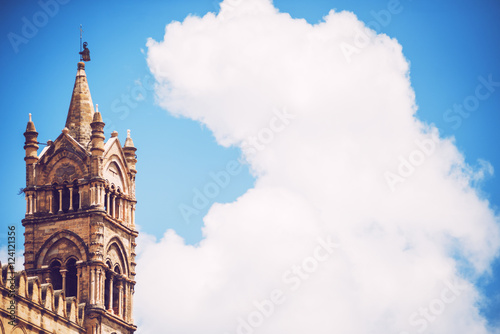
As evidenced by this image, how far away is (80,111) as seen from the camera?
9381 centimetres

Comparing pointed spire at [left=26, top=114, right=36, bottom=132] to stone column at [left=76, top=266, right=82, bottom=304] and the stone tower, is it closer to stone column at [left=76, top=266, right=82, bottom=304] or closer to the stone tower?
the stone tower

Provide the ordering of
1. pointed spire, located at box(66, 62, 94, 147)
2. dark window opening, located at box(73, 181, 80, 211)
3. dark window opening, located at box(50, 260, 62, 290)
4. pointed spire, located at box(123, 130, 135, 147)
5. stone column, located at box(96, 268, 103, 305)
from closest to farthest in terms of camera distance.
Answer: stone column, located at box(96, 268, 103, 305), dark window opening, located at box(50, 260, 62, 290), dark window opening, located at box(73, 181, 80, 211), pointed spire, located at box(66, 62, 94, 147), pointed spire, located at box(123, 130, 135, 147)

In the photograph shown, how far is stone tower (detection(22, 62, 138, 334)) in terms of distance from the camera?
88.4 meters

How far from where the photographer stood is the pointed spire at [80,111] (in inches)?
3659

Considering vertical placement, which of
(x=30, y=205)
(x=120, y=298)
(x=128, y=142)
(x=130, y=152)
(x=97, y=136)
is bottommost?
(x=120, y=298)

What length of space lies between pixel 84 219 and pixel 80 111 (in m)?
9.13

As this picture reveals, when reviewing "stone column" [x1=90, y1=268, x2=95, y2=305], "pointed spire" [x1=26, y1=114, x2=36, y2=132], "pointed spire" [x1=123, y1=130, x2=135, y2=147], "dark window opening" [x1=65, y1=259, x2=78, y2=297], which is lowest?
"stone column" [x1=90, y1=268, x2=95, y2=305]

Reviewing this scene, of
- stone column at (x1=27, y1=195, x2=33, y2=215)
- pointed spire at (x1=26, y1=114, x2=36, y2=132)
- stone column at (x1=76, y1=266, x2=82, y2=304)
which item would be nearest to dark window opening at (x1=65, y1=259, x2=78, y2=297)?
stone column at (x1=76, y1=266, x2=82, y2=304)

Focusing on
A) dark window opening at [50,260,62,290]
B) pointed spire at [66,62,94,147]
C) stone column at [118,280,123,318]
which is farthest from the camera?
pointed spire at [66,62,94,147]

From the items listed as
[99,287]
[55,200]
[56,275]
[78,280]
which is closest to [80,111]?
[55,200]

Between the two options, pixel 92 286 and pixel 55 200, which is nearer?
pixel 92 286

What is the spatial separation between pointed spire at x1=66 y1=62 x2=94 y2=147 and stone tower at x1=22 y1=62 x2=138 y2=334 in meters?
0.08

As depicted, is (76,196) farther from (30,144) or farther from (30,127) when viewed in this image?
(30,127)

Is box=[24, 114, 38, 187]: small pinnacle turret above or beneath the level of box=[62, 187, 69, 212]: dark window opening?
above
